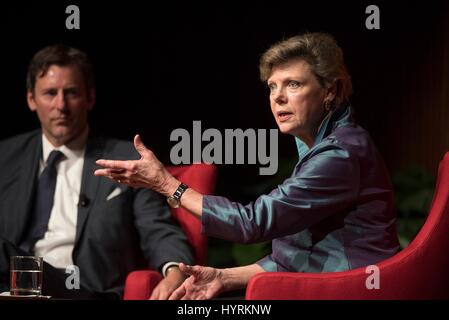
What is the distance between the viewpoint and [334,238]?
8.32 ft

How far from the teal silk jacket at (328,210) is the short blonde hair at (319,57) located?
9 cm

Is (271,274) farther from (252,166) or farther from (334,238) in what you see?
(252,166)

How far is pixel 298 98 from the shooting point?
2.66m

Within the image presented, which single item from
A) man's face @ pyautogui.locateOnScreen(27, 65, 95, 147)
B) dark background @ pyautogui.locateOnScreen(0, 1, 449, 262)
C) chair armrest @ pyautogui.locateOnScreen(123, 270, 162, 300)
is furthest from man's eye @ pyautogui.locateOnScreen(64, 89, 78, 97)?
chair armrest @ pyautogui.locateOnScreen(123, 270, 162, 300)

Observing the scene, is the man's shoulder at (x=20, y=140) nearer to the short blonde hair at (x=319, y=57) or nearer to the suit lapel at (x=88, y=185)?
the suit lapel at (x=88, y=185)

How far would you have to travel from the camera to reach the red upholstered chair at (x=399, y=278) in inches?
90.4

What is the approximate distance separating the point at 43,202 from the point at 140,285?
0.67 metres

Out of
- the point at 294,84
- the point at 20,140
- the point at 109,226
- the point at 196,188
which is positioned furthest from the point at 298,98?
the point at 20,140

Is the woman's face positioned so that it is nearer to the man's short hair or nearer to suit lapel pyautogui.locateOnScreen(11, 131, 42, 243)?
the man's short hair

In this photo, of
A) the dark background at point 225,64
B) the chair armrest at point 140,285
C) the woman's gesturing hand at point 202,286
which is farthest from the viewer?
the dark background at point 225,64

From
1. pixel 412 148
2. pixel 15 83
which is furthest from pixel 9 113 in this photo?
pixel 412 148

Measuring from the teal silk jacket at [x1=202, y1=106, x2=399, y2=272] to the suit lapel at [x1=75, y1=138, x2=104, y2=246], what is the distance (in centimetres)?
97

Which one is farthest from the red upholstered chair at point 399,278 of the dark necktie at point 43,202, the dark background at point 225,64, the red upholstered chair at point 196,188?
the dark necktie at point 43,202

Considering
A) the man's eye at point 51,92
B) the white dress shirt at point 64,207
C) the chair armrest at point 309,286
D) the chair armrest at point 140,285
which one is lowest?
the chair armrest at point 140,285
